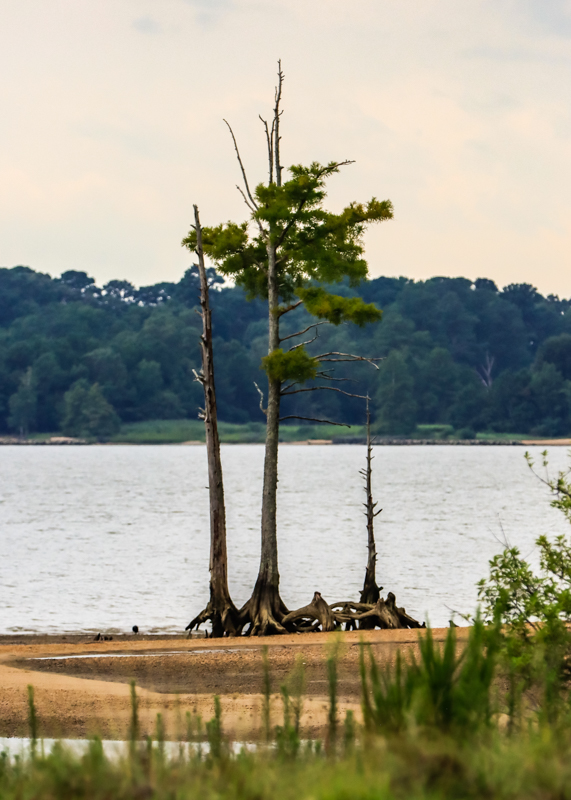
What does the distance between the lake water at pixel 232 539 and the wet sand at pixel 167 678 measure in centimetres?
364

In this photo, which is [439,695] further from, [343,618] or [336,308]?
[336,308]

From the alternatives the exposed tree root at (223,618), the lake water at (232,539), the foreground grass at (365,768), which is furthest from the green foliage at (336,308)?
the foreground grass at (365,768)

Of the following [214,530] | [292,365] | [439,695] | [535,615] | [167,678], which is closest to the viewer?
[439,695]

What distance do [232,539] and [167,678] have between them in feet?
94.5

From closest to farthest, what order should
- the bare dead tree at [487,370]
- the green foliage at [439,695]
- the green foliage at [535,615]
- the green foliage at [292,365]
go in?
the green foliage at [439,695] → the green foliage at [535,615] → the green foliage at [292,365] → the bare dead tree at [487,370]

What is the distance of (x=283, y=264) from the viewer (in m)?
19.2

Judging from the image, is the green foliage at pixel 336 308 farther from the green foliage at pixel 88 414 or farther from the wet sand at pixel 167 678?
the green foliage at pixel 88 414

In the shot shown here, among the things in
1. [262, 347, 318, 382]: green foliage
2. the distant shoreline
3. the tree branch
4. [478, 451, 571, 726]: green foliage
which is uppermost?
the tree branch

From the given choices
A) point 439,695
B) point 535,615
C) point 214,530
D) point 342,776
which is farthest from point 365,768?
point 214,530

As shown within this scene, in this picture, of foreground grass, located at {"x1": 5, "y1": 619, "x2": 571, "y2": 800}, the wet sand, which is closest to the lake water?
the wet sand

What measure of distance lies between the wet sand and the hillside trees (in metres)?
1.73

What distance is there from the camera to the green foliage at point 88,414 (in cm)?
12612

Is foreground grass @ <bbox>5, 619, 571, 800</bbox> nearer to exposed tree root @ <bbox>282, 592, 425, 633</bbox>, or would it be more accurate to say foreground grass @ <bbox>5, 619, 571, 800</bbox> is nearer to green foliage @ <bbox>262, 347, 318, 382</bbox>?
exposed tree root @ <bbox>282, 592, 425, 633</bbox>

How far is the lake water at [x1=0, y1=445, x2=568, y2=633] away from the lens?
82.2ft
